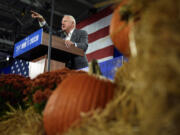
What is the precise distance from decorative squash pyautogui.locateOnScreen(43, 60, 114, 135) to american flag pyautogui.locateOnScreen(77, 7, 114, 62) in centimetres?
323

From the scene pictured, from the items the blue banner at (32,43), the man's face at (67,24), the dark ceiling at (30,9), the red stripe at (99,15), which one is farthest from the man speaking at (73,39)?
the dark ceiling at (30,9)

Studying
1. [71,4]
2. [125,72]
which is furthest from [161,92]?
[71,4]

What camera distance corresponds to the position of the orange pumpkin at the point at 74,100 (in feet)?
1.59

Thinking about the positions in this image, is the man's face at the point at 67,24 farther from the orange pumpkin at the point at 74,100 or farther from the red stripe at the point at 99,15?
the orange pumpkin at the point at 74,100

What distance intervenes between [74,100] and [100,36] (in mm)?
3632

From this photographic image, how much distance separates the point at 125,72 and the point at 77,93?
0.40 feet

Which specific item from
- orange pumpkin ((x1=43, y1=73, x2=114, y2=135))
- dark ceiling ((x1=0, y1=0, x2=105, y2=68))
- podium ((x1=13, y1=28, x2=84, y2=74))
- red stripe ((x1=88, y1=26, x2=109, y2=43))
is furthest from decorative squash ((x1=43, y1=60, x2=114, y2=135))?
dark ceiling ((x1=0, y1=0, x2=105, y2=68))

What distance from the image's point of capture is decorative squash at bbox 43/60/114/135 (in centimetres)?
49

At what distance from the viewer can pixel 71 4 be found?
640 centimetres

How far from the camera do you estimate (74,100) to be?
0.49 meters

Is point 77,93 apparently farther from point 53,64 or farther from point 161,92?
point 53,64

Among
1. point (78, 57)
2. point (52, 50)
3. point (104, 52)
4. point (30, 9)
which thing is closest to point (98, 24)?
point (104, 52)

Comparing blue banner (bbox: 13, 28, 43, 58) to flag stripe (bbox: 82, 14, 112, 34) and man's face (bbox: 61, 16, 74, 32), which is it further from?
flag stripe (bbox: 82, 14, 112, 34)

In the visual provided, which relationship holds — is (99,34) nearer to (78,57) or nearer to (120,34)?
(78,57)
